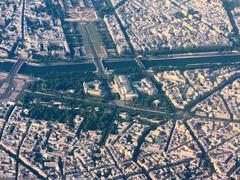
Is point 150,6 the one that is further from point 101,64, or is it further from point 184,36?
point 101,64

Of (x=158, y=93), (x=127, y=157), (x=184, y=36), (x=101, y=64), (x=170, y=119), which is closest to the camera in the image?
(x=127, y=157)

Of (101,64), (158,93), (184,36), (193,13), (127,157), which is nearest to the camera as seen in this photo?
(127,157)

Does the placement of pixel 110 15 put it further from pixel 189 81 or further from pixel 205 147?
pixel 205 147

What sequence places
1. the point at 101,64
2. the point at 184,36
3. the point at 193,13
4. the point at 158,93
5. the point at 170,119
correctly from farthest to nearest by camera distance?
1. the point at 193,13
2. the point at 184,36
3. the point at 101,64
4. the point at 158,93
5. the point at 170,119

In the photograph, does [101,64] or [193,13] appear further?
[193,13]

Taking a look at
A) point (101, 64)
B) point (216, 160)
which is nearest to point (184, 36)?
point (101, 64)

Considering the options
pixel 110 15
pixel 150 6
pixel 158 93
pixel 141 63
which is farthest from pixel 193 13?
pixel 158 93
